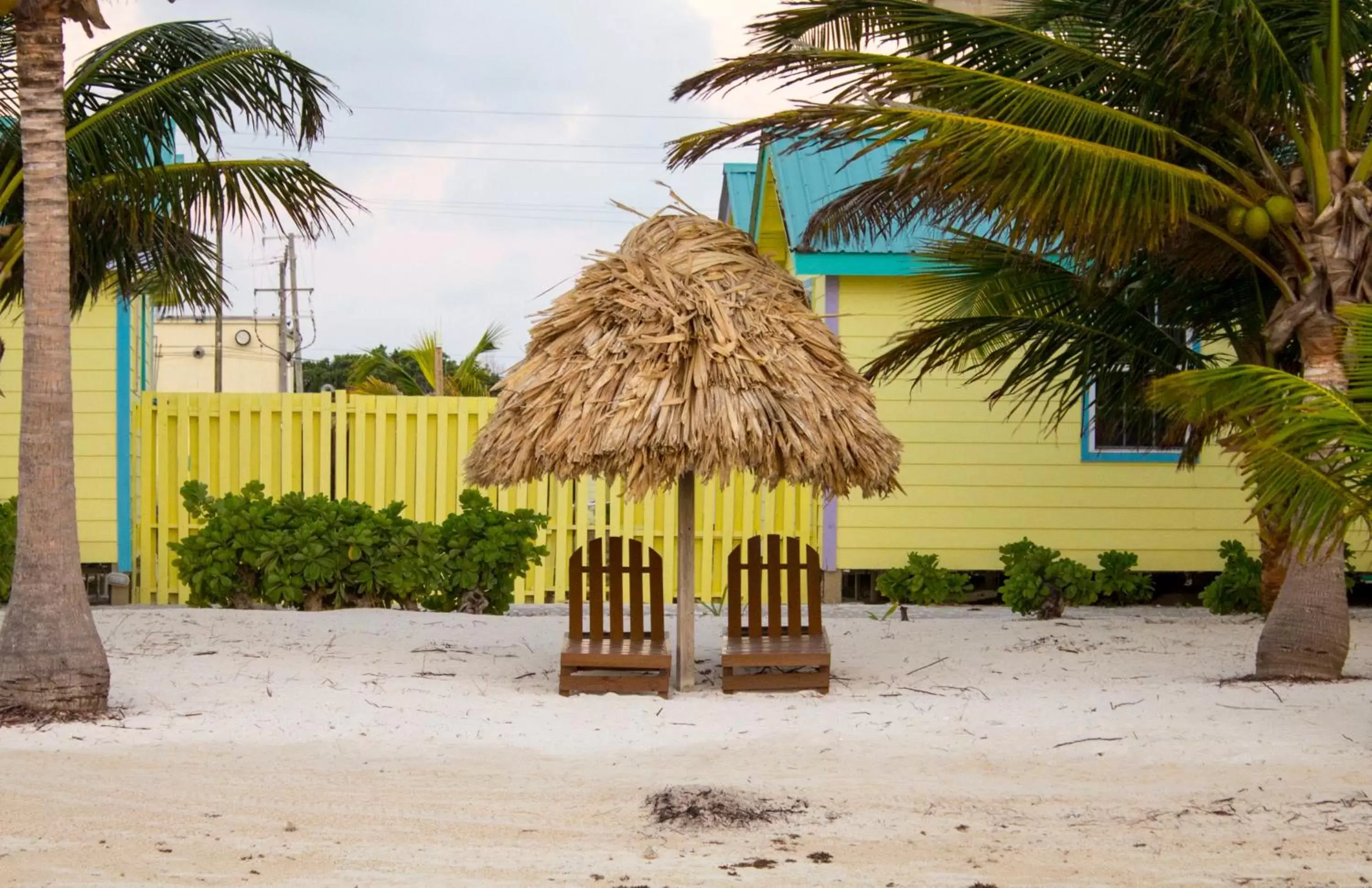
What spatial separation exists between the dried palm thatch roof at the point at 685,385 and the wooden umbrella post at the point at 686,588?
51cm

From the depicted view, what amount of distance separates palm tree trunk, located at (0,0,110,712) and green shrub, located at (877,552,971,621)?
7.81 meters

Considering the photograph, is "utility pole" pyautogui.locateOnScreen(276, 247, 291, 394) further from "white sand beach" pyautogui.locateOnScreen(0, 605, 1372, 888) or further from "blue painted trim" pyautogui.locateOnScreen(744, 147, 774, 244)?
"white sand beach" pyautogui.locateOnScreen(0, 605, 1372, 888)

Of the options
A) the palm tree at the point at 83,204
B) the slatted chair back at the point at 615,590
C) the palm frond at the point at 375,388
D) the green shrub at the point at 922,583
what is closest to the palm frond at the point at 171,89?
the palm tree at the point at 83,204

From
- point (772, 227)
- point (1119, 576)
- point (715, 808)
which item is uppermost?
point (772, 227)

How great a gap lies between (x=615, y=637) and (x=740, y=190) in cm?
1113

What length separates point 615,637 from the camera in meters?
8.10

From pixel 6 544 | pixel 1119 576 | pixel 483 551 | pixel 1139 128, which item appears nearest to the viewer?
pixel 1139 128

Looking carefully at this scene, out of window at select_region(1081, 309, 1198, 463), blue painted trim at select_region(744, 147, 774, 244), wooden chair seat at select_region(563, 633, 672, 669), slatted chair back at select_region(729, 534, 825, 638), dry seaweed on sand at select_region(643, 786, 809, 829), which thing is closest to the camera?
dry seaweed on sand at select_region(643, 786, 809, 829)

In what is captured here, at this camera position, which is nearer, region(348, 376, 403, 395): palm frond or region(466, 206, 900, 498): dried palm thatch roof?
region(466, 206, 900, 498): dried palm thatch roof

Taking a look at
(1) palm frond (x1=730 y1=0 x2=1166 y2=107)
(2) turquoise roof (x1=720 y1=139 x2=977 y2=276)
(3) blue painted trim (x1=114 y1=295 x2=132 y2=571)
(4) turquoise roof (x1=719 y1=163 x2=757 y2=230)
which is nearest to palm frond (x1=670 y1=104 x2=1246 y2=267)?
(1) palm frond (x1=730 y1=0 x2=1166 y2=107)

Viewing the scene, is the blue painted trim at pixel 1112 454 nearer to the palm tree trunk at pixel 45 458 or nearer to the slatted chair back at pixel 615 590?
the slatted chair back at pixel 615 590

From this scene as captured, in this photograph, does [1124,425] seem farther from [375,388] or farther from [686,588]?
[375,388]

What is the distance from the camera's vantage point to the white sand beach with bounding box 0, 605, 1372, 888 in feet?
16.5

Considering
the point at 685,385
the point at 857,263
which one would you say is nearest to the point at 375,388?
the point at 857,263
